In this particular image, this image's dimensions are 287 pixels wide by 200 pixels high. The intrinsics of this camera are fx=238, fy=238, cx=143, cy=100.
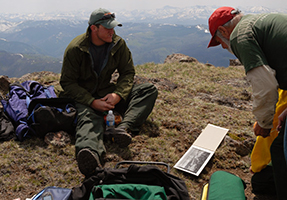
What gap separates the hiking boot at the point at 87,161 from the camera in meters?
4.02

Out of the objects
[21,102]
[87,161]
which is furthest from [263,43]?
[21,102]

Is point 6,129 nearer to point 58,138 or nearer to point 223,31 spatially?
point 58,138

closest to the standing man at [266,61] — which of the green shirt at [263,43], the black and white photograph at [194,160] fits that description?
Result: the green shirt at [263,43]

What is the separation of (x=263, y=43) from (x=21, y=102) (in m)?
4.89

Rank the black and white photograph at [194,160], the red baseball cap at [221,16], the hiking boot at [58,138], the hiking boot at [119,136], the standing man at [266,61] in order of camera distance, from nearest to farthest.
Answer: the standing man at [266,61] → the red baseball cap at [221,16] → the black and white photograph at [194,160] → the hiking boot at [119,136] → the hiking boot at [58,138]

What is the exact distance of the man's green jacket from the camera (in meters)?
5.19

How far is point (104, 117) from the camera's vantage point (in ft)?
17.5

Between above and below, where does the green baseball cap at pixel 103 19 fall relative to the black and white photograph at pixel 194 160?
above

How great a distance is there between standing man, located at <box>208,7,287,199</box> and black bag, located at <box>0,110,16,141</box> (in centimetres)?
458

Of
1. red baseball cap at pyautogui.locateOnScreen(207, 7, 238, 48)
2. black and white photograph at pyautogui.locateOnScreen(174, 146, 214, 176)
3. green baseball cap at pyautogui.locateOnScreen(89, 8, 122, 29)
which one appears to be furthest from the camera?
green baseball cap at pyautogui.locateOnScreen(89, 8, 122, 29)

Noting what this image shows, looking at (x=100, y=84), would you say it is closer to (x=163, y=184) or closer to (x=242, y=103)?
(x=163, y=184)

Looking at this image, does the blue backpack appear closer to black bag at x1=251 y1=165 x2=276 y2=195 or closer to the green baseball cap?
the green baseball cap

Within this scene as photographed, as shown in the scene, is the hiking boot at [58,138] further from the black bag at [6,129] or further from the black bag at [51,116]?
the black bag at [6,129]

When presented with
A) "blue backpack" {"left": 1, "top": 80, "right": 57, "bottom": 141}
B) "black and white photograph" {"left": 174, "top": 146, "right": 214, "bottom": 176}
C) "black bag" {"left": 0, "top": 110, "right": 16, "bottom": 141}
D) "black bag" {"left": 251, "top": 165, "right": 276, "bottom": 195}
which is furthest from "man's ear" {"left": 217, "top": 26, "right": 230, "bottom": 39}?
"black bag" {"left": 0, "top": 110, "right": 16, "bottom": 141}
